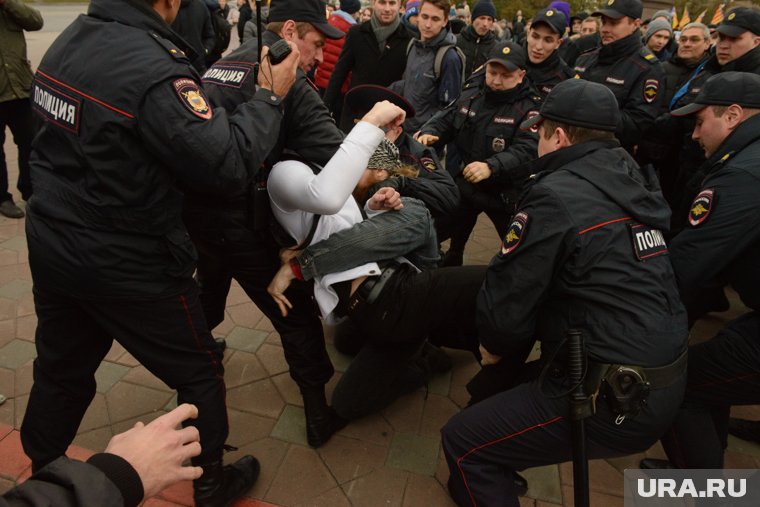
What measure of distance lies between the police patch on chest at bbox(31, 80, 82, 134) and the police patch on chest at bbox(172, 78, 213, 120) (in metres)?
0.29

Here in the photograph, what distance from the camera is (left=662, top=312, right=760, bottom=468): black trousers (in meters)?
2.05

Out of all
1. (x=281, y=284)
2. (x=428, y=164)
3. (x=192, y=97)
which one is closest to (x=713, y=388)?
(x=428, y=164)

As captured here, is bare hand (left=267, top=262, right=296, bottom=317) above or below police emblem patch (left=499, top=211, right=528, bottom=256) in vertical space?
below

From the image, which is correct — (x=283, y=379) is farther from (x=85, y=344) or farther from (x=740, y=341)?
(x=740, y=341)

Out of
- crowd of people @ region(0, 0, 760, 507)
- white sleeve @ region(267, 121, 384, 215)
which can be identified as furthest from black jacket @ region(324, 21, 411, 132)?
white sleeve @ region(267, 121, 384, 215)

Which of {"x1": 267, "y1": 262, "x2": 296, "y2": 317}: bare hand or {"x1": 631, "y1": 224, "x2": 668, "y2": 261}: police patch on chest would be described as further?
{"x1": 267, "y1": 262, "x2": 296, "y2": 317}: bare hand

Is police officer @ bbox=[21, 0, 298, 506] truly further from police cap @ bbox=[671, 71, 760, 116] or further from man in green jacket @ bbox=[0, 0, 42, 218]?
man in green jacket @ bbox=[0, 0, 42, 218]

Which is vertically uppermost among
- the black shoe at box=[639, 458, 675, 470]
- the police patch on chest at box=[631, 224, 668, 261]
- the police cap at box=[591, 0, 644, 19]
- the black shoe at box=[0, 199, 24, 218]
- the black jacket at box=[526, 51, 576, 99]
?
the police cap at box=[591, 0, 644, 19]

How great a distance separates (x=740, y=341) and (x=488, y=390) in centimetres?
102

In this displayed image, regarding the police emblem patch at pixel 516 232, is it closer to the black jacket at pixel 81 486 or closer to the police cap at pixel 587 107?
the police cap at pixel 587 107

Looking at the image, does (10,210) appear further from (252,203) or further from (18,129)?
(252,203)

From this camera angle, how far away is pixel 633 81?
3.82 meters

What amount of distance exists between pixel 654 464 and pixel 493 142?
6.77 ft

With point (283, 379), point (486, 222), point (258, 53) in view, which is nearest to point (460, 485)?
point (283, 379)
